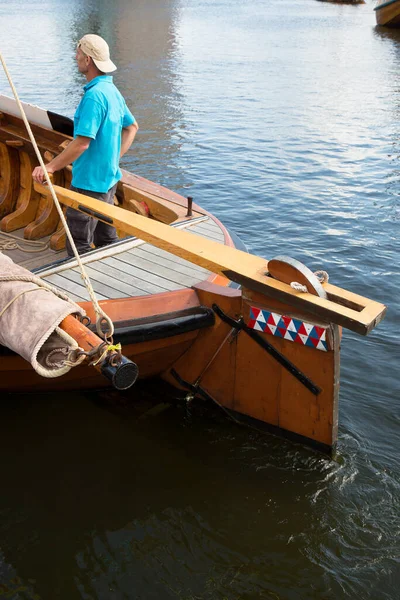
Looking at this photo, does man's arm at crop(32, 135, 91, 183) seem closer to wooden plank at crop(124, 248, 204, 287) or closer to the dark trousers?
the dark trousers

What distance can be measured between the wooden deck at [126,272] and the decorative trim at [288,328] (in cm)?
75

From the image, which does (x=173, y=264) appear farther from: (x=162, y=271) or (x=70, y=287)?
(x=70, y=287)

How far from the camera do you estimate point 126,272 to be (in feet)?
16.8

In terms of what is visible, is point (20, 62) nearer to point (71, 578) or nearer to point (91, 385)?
point (91, 385)

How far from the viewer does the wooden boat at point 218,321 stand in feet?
13.7

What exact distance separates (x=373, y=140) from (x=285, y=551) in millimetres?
13170

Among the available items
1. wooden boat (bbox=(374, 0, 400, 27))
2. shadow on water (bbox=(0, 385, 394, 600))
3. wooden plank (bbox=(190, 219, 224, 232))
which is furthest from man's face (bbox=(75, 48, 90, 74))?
wooden boat (bbox=(374, 0, 400, 27))

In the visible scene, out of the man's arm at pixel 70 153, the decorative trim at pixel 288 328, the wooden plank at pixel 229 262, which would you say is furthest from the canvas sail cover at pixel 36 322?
the man's arm at pixel 70 153

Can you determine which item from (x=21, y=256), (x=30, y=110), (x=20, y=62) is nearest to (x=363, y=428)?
(x=21, y=256)

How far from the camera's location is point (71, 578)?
406cm

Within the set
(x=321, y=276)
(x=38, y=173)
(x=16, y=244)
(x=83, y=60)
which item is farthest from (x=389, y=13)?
(x=321, y=276)

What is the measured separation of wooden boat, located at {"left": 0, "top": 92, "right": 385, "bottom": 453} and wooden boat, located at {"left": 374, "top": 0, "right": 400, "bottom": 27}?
39950mm

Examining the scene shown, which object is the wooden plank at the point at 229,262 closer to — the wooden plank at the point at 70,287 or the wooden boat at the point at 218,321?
the wooden boat at the point at 218,321

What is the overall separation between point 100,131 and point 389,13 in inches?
1617
